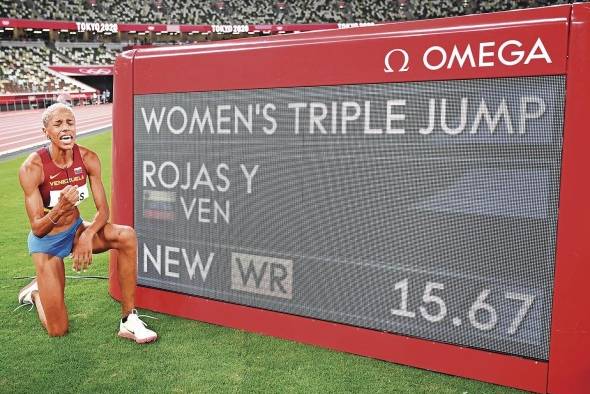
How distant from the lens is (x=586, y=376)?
213cm

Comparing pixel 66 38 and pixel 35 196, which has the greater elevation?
pixel 66 38

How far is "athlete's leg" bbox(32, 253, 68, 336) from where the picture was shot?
2.89 m

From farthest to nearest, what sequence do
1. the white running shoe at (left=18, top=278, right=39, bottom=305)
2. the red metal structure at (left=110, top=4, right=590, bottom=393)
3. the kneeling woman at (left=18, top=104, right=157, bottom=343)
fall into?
the white running shoe at (left=18, top=278, right=39, bottom=305) → the kneeling woman at (left=18, top=104, right=157, bottom=343) → the red metal structure at (left=110, top=4, right=590, bottom=393)

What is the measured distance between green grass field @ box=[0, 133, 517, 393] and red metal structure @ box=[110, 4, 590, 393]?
0.27ft

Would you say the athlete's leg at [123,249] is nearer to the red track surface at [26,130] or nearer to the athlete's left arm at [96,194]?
the athlete's left arm at [96,194]

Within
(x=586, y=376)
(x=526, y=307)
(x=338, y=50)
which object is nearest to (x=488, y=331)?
(x=526, y=307)

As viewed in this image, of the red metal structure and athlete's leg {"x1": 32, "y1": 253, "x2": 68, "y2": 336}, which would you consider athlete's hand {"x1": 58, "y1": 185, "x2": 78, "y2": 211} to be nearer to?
athlete's leg {"x1": 32, "y1": 253, "x2": 68, "y2": 336}

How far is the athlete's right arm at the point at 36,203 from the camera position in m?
2.78

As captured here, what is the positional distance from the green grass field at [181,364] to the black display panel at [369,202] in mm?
192

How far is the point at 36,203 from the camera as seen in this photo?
2844mm

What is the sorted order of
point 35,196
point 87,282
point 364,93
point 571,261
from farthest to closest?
point 87,282, point 35,196, point 364,93, point 571,261

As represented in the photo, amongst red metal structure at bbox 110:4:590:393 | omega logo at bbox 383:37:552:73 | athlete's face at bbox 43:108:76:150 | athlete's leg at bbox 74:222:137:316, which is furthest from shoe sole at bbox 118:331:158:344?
omega logo at bbox 383:37:552:73

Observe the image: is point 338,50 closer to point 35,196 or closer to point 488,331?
point 488,331

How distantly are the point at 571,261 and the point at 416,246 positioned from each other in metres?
0.60
